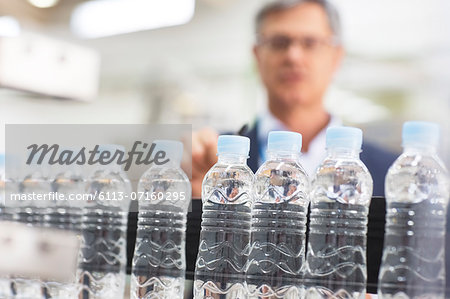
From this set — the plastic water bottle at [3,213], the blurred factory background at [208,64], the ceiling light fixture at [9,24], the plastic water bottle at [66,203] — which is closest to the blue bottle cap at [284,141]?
the plastic water bottle at [66,203]

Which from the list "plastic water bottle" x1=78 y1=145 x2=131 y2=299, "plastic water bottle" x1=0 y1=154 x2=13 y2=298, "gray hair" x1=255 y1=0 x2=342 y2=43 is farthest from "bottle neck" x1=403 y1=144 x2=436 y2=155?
"gray hair" x1=255 y1=0 x2=342 y2=43

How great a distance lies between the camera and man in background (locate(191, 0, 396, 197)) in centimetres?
294

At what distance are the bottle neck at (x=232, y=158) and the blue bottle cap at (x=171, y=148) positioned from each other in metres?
0.12

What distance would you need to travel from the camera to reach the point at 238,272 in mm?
1317

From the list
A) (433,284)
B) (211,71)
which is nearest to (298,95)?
(211,71)

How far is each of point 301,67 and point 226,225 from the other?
1688 mm

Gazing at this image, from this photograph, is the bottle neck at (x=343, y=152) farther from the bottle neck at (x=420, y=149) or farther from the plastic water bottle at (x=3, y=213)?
the plastic water bottle at (x=3, y=213)

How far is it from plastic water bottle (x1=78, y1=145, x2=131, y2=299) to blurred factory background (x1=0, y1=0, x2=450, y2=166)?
0.50 m

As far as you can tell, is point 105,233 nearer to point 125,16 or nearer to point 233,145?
point 233,145

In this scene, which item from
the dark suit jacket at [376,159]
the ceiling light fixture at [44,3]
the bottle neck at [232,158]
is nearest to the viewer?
the bottle neck at [232,158]

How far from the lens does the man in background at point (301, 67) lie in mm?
2939

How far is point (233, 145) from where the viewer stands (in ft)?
4.31

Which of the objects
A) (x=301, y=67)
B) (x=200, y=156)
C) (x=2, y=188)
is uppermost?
→ (x=301, y=67)

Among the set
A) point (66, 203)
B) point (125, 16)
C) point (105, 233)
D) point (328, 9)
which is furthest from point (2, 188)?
point (125, 16)
